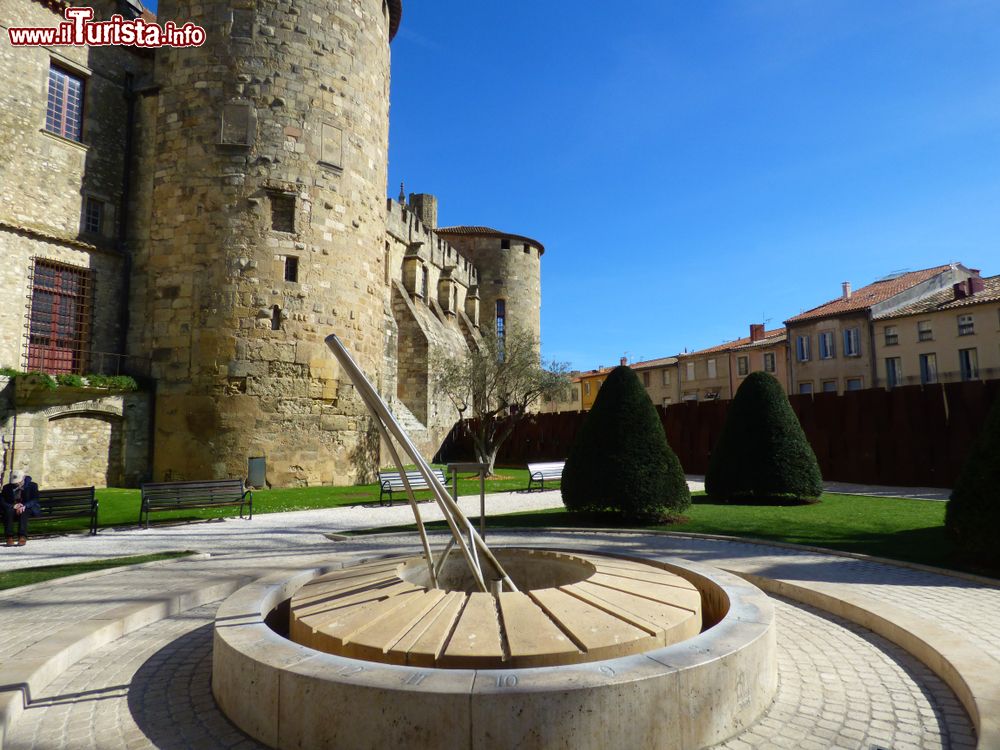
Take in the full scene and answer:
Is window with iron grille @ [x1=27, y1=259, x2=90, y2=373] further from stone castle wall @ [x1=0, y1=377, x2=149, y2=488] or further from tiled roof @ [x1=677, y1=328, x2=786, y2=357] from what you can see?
tiled roof @ [x1=677, y1=328, x2=786, y2=357]

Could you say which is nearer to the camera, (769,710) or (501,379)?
(769,710)

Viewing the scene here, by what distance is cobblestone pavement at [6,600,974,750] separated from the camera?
2.73 meters

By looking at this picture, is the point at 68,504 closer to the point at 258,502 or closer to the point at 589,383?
the point at 258,502

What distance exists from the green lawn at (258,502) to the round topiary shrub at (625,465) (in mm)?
5670

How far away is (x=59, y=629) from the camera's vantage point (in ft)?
13.4

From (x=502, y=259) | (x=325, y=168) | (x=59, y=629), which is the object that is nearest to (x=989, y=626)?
(x=59, y=629)

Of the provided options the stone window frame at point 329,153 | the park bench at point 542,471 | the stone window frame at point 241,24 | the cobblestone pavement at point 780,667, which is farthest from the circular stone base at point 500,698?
the stone window frame at point 241,24

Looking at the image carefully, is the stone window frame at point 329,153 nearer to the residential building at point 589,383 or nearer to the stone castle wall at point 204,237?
the stone castle wall at point 204,237

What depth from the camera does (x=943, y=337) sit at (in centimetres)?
2797

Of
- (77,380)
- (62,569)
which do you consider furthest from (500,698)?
(77,380)

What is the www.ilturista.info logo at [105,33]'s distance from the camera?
15430 millimetres

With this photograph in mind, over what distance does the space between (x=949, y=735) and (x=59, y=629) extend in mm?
5107

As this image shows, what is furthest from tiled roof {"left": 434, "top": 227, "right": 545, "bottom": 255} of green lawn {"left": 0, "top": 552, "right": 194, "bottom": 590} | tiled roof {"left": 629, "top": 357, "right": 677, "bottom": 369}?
green lawn {"left": 0, "top": 552, "right": 194, "bottom": 590}

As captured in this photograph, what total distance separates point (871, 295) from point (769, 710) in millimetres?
34716
